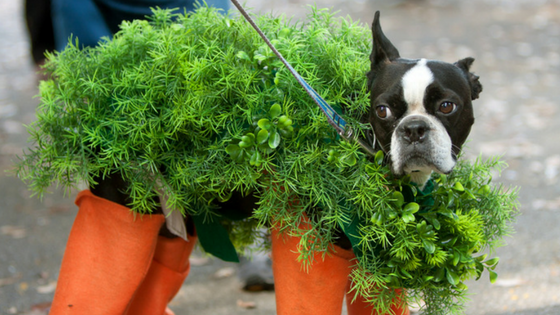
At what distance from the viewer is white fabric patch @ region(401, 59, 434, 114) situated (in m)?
1.73

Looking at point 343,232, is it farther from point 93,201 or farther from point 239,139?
point 93,201

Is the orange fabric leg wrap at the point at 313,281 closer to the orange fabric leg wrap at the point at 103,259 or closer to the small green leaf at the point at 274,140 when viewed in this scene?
the small green leaf at the point at 274,140

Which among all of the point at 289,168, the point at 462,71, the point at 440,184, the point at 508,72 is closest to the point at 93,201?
the point at 289,168

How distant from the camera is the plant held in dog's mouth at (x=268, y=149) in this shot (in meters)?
1.74

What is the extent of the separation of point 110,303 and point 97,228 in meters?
0.27

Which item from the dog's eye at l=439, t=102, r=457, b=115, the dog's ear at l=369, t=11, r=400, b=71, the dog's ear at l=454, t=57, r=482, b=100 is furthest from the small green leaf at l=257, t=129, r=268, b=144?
the dog's ear at l=454, t=57, r=482, b=100

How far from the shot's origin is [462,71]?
1848 mm

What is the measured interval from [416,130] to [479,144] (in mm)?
3675

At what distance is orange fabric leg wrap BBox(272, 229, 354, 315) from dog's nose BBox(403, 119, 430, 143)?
0.43 metres

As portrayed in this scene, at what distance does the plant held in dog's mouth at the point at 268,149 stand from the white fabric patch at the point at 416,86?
0.15 meters

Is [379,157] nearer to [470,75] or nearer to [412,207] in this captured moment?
[412,207]

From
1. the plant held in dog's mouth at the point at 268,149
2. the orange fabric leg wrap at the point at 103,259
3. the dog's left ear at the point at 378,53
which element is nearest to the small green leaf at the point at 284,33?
the plant held in dog's mouth at the point at 268,149

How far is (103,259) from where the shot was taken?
2016 mm

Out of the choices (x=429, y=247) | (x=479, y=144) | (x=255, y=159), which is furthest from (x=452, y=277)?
(x=479, y=144)
